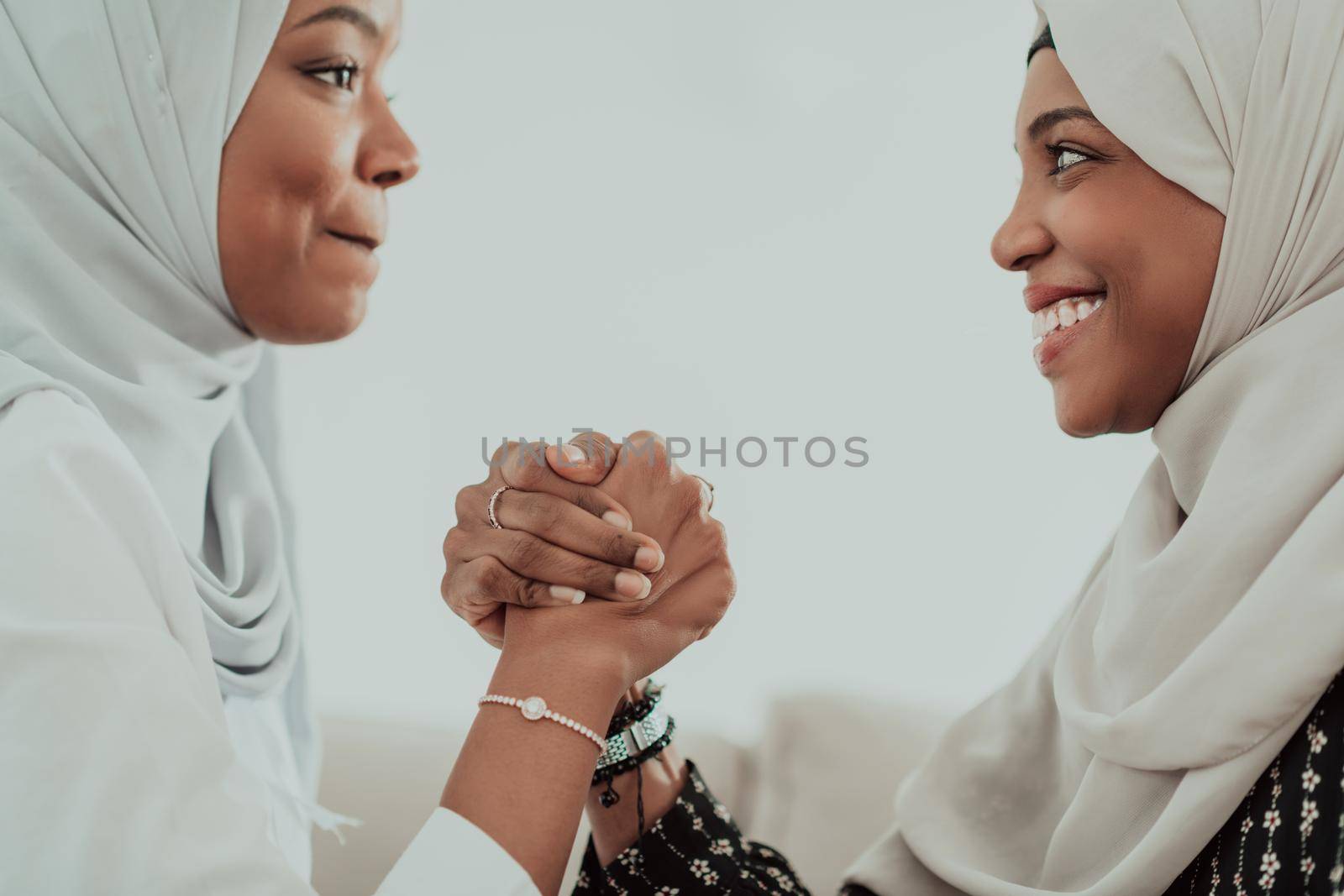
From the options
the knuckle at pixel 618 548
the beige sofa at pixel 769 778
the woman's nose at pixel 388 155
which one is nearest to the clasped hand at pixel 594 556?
the knuckle at pixel 618 548

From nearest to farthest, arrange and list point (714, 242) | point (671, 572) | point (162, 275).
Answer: point (671, 572)
point (162, 275)
point (714, 242)

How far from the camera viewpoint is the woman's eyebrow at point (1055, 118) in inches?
40.4

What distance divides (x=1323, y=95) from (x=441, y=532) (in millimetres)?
1929

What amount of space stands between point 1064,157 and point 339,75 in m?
0.84

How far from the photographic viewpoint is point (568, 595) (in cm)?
98

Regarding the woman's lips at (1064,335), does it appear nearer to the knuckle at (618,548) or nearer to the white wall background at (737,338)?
the knuckle at (618,548)

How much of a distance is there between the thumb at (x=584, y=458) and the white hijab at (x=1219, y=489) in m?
0.52

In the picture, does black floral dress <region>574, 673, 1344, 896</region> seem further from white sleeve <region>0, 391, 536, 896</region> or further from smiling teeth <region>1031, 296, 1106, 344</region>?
white sleeve <region>0, 391, 536, 896</region>

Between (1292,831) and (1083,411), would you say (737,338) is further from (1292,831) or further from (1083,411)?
(1292,831)

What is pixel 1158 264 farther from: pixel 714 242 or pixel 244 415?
pixel 714 242

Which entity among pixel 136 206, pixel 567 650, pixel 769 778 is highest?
pixel 136 206

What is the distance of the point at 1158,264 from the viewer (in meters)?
0.97

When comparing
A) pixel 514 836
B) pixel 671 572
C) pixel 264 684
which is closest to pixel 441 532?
pixel 264 684

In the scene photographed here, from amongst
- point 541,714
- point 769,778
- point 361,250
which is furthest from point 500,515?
point 769,778
